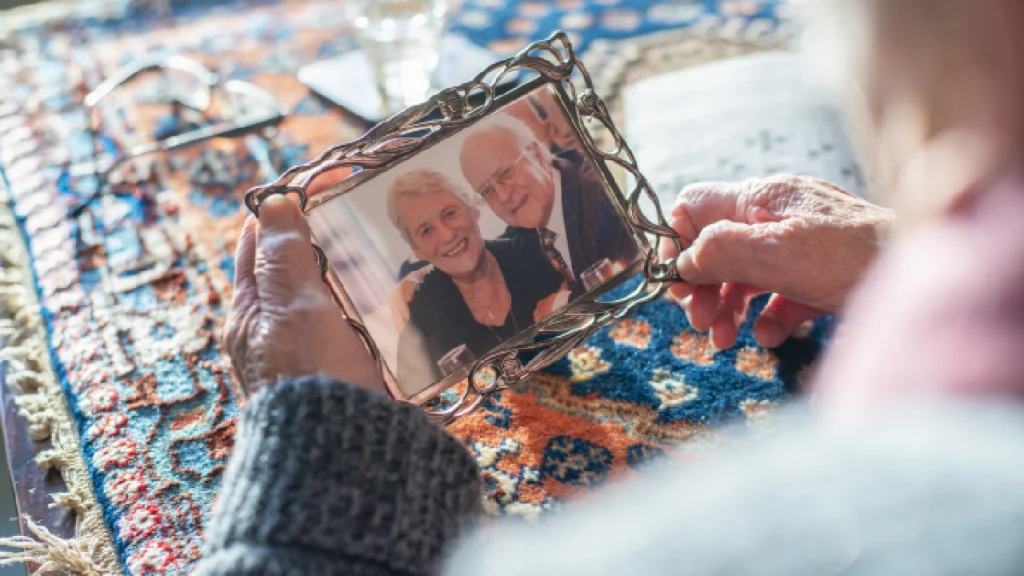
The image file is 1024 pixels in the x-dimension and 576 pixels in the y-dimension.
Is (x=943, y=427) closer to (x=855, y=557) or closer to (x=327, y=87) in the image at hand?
(x=855, y=557)

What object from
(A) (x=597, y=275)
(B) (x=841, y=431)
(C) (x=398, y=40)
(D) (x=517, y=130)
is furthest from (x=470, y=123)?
(C) (x=398, y=40)

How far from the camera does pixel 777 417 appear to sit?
62cm

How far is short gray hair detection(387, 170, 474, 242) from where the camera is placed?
582 mm

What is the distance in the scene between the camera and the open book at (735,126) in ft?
2.89

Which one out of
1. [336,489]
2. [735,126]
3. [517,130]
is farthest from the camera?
[735,126]

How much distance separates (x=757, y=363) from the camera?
68 cm

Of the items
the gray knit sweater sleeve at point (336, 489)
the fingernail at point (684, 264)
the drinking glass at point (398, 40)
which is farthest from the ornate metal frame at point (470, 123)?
the drinking glass at point (398, 40)

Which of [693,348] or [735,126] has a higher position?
[735,126]

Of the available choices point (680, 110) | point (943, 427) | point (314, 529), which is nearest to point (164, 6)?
point (680, 110)

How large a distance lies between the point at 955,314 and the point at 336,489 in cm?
29

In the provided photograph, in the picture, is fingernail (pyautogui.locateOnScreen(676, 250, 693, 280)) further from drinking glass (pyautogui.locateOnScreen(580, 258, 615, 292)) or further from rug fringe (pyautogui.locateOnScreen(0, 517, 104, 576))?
rug fringe (pyautogui.locateOnScreen(0, 517, 104, 576))

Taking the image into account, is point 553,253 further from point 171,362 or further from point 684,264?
point 171,362

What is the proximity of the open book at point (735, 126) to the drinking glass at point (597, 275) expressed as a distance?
0.76 feet

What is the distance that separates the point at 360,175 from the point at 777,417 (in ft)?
1.15
